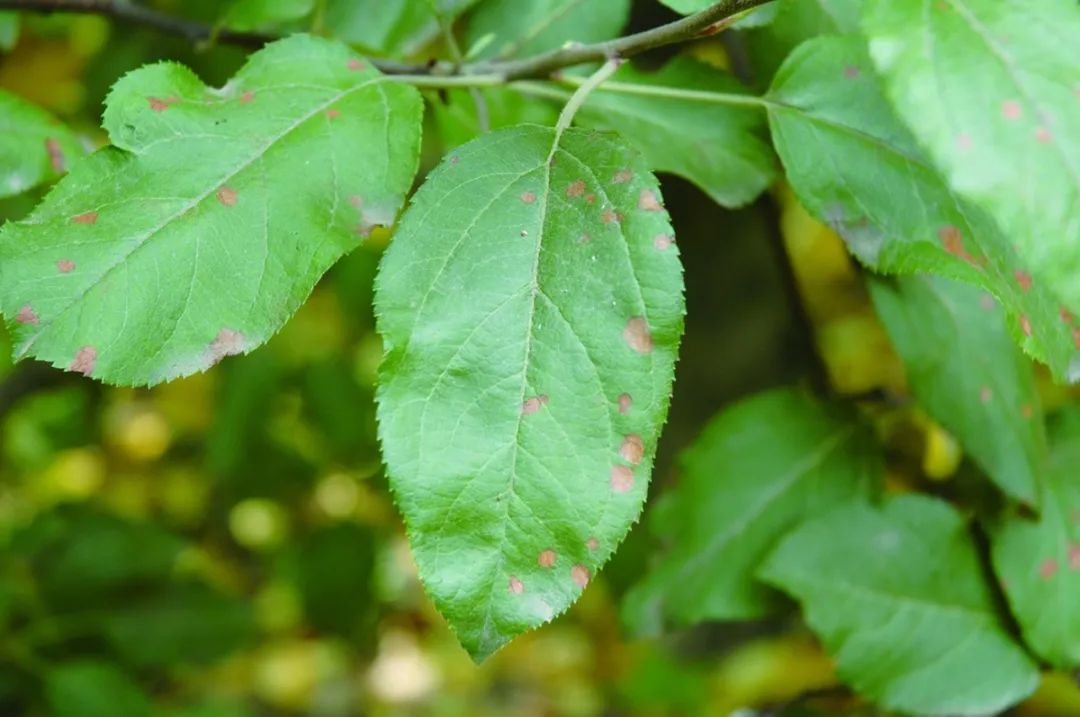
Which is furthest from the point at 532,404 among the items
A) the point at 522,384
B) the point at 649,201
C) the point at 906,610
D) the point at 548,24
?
the point at 906,610

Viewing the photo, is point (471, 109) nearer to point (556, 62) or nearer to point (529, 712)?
point (556, 62)

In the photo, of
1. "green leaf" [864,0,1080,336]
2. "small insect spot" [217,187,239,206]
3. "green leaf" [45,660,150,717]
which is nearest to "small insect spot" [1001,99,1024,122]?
"green leaf" [864,0,1080,336]

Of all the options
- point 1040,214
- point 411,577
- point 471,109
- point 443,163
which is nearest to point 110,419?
point 411,577

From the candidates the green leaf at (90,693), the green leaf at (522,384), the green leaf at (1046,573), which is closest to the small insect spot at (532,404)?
the green leaf at (522,384)

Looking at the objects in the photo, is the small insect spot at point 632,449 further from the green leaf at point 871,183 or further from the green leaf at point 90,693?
the green leaf at point 90,693

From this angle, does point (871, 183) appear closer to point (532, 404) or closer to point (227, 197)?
point (532, 404)

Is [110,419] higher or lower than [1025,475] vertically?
lower

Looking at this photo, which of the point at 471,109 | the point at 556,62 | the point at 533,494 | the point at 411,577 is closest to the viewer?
the point at 533,494
